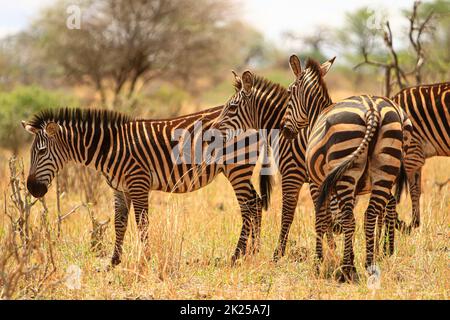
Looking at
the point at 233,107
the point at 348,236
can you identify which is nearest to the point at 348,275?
the point at 348,236

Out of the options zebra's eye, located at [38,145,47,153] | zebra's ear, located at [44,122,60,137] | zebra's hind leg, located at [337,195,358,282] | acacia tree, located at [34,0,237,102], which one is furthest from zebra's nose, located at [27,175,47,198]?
acacia tree, located at [34,0,237,102]

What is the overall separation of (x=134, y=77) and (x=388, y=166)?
16304 millimetres

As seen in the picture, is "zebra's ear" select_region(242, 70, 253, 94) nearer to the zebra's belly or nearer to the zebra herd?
the zebra herd

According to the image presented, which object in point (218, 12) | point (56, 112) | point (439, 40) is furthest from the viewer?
point (218, 12)

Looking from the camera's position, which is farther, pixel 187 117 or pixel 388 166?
pixel 187 117

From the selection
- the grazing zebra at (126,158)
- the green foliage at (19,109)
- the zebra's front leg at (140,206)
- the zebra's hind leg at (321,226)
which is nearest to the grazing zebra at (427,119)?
the zebra's hind leg at (321,226)

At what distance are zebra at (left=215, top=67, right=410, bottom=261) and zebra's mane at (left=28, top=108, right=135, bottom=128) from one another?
1055mm

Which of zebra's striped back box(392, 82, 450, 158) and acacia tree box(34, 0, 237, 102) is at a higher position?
acacia tree box(34, 0, 237, 102)

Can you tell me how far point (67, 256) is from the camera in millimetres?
6027

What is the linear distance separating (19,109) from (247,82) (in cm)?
949

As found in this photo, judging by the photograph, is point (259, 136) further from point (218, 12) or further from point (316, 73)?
point (218, 12)

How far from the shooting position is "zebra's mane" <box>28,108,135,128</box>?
615cm

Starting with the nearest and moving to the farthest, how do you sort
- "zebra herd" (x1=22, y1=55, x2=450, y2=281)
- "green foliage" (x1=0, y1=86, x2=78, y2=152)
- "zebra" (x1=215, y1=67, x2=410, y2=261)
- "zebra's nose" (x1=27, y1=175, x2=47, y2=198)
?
1. "zebra herd" (x1=22, y1=55, x2=450, y2=281)
2. "zebra's nose" (x1=27, y1=175, x2=47, y2=198)
3. "zebra" (x1=215, y1=67, x2=410, y2=261)
4. "green foliage" (x1=0, y1=86, x2=78, y2=152)

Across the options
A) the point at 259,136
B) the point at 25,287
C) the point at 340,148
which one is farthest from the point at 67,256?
the point at 340,148
